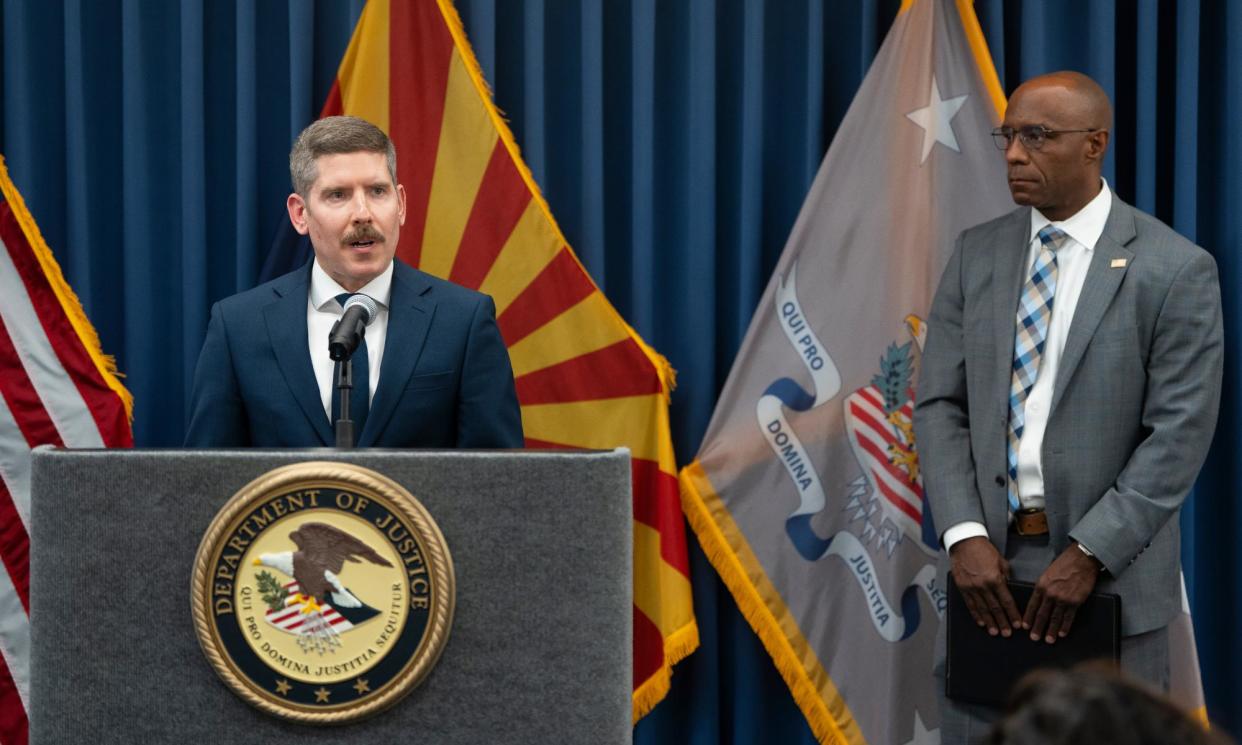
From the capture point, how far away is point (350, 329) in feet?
5.46

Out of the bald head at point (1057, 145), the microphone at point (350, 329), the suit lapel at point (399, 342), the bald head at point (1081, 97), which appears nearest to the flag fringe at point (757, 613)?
the bald head at point (1057, 145)

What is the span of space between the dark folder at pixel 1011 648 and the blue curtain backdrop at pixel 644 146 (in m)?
0.81

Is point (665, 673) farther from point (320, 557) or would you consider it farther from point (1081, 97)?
point (320, 557)

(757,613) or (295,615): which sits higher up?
(295,615)

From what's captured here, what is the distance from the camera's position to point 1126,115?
3537 mm

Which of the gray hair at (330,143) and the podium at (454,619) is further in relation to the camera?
the gray hair at (330,143)

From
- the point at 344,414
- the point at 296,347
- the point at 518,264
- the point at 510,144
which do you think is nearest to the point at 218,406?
the point at 296,347

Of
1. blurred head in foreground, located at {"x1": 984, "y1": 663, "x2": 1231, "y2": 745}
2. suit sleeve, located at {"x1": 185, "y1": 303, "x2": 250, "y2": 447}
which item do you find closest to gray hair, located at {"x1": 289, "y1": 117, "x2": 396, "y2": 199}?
suit sleeve, located at {"x1": 185, "y1": 303, "x2": 250, "y2": 447}

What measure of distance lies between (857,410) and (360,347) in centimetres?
157

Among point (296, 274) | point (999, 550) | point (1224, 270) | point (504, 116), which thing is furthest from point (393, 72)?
point (1224, 270)

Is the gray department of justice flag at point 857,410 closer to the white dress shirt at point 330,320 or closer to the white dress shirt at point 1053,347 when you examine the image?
the white dress shirt at point 1053,347

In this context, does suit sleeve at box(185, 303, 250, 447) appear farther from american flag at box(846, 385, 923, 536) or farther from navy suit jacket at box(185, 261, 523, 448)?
american flag at box(846, 385, 923, 536)

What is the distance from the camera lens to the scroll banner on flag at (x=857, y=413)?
3.36 meters

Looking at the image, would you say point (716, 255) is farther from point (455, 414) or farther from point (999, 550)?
point (455, 414)
